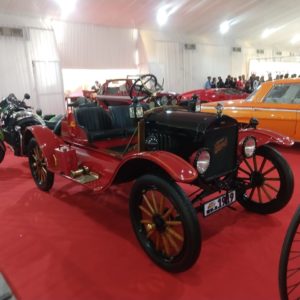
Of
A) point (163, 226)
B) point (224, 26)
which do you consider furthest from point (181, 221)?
point (224, 26)

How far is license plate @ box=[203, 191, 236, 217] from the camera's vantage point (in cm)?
234

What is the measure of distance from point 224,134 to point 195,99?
68cm

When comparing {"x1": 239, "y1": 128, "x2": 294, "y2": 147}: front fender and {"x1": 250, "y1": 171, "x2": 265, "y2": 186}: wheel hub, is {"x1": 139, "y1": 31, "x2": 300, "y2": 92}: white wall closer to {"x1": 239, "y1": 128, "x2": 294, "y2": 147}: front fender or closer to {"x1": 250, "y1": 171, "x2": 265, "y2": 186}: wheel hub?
{"x1": 239, "y1": 128, "x2": 294, "y2": 147}: front fender

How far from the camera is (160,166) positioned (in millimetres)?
2197

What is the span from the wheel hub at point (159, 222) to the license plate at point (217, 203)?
329mm

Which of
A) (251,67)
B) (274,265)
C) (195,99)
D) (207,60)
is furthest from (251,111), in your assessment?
(251,67)

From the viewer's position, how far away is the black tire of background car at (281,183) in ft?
9.19

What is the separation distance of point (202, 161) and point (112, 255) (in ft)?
3.44

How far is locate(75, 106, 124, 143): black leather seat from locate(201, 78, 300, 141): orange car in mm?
2666

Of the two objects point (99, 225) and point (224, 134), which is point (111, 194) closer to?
point (99, 225)

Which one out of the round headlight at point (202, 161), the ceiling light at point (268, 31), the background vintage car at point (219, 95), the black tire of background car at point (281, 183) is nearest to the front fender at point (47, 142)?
the round headlight at point (202, 161)

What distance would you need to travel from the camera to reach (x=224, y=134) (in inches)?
102

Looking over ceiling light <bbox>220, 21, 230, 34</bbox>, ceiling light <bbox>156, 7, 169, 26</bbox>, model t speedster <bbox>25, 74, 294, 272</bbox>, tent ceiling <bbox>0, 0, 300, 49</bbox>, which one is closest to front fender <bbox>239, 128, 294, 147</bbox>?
model t speedster <bbox>25, 74, 294, 272</bbox>

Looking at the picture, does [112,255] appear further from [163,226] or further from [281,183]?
[281,183]
